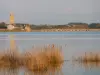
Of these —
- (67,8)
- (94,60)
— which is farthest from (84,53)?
(67,8)

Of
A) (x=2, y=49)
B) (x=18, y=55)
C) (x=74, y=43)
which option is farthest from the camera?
(x=74, y=43)

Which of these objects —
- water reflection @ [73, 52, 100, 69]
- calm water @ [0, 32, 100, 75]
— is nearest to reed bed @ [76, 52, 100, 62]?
water reflection @ [73, 52, 100, 69]

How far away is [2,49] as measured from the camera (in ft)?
19.5

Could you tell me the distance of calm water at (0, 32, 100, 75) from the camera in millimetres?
5555

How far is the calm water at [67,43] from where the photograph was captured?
18.2 ft

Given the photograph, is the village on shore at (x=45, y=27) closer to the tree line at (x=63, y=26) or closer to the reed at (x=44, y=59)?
the tree line at (x=63, y=26)

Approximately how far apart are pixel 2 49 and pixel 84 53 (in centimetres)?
137

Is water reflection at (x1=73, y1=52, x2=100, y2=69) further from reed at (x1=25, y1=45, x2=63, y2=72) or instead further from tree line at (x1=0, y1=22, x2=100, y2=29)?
tree line at (x1=0, y1=22, x2=100, y2=29)

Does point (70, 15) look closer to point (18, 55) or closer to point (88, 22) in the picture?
point (88, 22)

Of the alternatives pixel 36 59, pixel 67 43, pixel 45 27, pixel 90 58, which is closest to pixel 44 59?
pixel 36 59

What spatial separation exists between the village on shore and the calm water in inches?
3.3

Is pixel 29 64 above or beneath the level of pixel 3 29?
beneath

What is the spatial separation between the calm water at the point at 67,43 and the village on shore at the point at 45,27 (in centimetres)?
8

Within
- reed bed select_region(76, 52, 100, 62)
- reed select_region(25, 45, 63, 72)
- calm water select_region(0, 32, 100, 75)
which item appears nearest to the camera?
reed select_region(25, 45, 63, 72)
